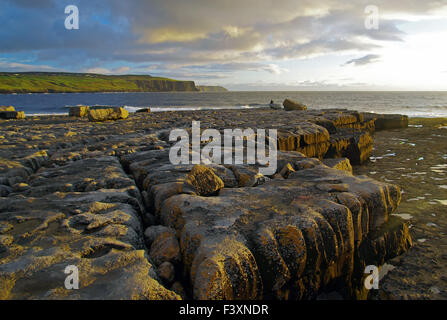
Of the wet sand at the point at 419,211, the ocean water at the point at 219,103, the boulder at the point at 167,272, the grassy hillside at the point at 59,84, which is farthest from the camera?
the grassy hillside at the point at 59,84

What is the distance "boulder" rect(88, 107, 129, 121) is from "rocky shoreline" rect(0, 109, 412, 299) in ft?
34.6

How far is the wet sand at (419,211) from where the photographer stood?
3.69 meters

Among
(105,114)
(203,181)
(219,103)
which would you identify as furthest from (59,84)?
(203,181)

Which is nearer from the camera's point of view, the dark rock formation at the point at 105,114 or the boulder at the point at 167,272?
the boulder at the point at 167,272

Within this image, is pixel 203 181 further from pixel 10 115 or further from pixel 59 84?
pixel 59 84

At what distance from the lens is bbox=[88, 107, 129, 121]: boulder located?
14648 mm

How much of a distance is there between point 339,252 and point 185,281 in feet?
6.13

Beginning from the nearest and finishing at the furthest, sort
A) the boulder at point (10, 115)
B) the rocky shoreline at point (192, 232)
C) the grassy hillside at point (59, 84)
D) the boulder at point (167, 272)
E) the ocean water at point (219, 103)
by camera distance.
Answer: the rocky shoreline at point (192, 232) < the boulder at point (167, 272) < the boulder at point (10, 115) < the ocean water at point (219, 103) < the grassy hillside at point (59, 84)

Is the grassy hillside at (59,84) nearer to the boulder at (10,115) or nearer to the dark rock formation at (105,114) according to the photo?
the boulder at (10,115)

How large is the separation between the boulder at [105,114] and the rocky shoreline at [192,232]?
10540 mm

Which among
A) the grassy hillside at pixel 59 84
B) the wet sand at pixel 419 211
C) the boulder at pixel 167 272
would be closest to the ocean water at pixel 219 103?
the wet sand at pixel 419 211

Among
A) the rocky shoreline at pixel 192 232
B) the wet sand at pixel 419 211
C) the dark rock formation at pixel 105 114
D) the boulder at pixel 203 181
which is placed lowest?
the wet sand at pixel 419 211

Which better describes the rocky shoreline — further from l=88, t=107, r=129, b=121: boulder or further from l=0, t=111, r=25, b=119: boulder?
l=0, t=111, r=25, b=119: boulder

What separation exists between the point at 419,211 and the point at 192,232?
6.04 metres
